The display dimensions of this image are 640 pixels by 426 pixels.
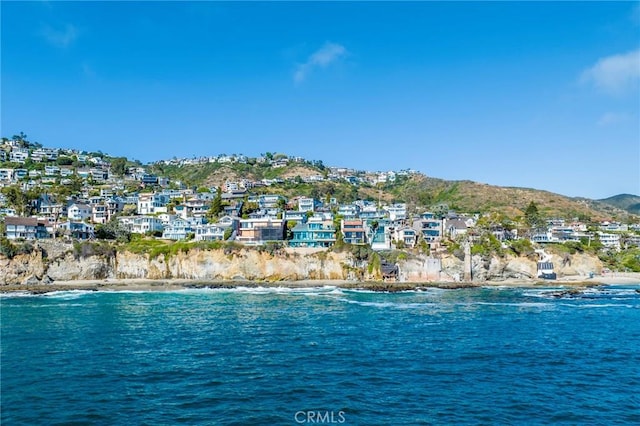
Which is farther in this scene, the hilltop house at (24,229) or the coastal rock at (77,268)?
the hilltop house at (24,229)

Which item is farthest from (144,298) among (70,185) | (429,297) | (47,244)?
(70,185)

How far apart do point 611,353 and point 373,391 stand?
1862cm

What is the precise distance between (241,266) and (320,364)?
50296mm

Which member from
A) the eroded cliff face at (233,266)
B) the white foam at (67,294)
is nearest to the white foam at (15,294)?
the white foam at (67,294)

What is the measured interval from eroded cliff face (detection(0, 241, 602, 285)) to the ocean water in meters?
24.9

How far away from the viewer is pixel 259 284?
73.3 metres

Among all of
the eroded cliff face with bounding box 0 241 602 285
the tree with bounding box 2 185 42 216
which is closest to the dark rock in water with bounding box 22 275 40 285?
the eroded cliff face with bounding box 0 241 602 285

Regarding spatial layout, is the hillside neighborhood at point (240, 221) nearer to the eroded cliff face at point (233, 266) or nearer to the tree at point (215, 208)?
the tree at point (215, 208)

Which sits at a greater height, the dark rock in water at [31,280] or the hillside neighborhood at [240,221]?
the hillside neighborhood at [240,221]

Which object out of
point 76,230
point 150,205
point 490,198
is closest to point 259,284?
point 76,230

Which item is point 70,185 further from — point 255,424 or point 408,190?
point 255,424

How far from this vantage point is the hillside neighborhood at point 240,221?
281 ft

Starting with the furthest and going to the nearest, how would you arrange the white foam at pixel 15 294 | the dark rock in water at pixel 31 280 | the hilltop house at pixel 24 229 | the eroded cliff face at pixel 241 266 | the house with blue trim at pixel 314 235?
1. the house with blue trim at pixel 314 235
2. the hilltop house at pixel 24 229
3. the eroded cliff face at pixel 241 266
4. the dark rock in water at pixel 31 280
5. the white foam at pixel 15 294

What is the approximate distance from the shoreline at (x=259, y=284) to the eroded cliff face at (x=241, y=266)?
184cm
